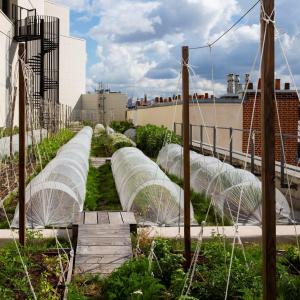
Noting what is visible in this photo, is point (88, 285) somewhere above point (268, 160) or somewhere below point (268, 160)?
below

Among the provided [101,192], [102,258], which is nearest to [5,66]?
[101,192]

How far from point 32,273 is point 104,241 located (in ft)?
4.05

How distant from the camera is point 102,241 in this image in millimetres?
6961

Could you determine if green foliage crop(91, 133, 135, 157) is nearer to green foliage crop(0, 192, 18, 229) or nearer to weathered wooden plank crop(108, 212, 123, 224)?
green foliage crop(0, 192, 18, 229)

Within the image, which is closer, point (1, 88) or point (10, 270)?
point (10, 270)

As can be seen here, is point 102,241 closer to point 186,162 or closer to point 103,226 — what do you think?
point 103,226

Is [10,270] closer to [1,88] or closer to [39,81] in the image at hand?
[1,88]

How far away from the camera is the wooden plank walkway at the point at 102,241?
20.5 ft

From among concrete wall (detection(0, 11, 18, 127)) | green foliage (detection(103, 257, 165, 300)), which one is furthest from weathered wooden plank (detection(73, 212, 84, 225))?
concrete wall (detection(0, 11, 18, 127))

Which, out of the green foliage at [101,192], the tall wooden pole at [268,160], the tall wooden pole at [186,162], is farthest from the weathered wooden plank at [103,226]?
the tall wooden pole at [268,160]

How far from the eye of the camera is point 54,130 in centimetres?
2945

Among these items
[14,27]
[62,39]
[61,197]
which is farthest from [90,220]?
[62,39]

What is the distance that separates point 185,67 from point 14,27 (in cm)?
2677

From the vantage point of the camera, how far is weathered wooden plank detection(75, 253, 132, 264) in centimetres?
636
